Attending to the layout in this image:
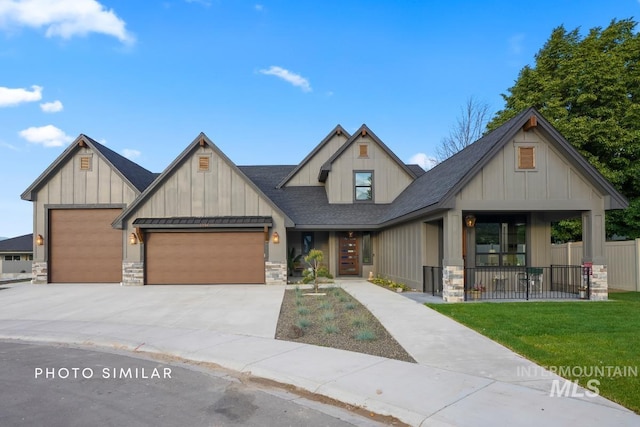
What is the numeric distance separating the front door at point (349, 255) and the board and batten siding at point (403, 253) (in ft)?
3.21

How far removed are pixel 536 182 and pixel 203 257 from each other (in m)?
12.6

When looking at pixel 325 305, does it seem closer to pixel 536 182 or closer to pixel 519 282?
pixel 519 282

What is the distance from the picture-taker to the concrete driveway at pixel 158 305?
954cm

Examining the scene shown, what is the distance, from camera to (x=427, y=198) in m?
13.7

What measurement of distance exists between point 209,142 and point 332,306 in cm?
929

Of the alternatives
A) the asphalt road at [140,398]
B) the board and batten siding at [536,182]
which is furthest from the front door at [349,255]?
the asphalt road at [140,398]

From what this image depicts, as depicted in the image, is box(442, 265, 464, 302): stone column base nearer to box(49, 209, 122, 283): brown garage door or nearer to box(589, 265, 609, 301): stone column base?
box(589, 265, 609, 301): stone column base

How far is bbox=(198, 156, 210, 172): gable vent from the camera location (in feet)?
56.7

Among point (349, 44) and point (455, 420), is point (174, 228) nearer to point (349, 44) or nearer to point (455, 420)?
point (349, 44)

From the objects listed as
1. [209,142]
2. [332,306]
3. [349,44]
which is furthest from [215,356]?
[349,44]

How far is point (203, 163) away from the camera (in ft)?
56.8

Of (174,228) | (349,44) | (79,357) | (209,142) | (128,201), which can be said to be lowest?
(79,357)

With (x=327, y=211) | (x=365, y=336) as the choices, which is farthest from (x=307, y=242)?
(x=365, y=336)

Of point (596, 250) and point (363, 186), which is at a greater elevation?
point (363, 186)
